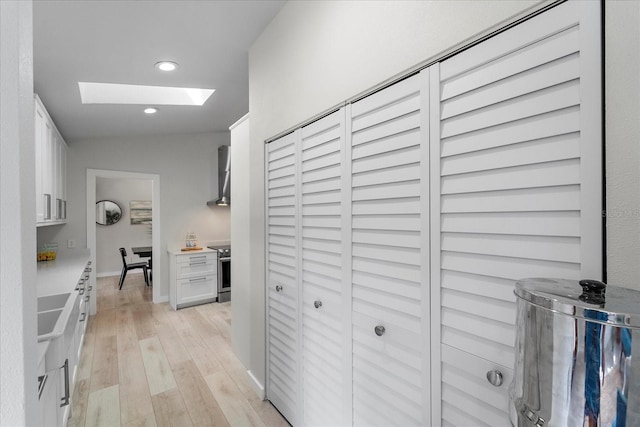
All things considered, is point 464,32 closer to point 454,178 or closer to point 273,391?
point 454,178

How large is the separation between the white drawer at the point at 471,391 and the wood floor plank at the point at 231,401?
60.5 inches

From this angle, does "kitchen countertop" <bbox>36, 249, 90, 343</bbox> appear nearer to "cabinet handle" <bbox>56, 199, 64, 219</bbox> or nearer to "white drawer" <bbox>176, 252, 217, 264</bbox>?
"cabinet handle" <bbox>56, 199, 64, 219</bbox>

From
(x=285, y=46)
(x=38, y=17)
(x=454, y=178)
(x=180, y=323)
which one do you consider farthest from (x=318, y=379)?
(x=180, y=323)

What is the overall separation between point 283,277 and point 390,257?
100 cm

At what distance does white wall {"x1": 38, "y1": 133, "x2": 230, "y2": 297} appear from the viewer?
173 inches

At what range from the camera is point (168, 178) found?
5105mm

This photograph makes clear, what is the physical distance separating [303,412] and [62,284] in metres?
2.00

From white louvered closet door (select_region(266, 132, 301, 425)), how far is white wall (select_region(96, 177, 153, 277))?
644 cm

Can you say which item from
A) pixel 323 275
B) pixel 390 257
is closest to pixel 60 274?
pixel 323 275

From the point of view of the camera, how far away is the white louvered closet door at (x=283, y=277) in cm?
193

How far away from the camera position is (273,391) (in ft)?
7.32

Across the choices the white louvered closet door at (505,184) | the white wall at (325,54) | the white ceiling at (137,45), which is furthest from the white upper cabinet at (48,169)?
the white louvered closet door at (505,184)

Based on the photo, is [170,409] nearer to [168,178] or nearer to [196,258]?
[196,258]

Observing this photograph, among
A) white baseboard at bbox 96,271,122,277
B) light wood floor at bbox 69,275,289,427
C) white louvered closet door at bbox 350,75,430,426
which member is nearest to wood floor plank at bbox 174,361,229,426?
light wood floor at bbox 69,275,289,427
